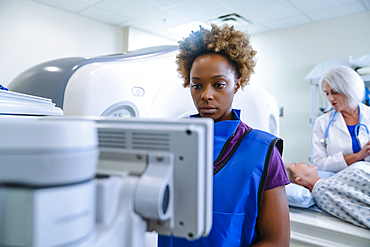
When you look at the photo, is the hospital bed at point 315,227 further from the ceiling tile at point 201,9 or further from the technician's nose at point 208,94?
the ceiling tile at point 201,9

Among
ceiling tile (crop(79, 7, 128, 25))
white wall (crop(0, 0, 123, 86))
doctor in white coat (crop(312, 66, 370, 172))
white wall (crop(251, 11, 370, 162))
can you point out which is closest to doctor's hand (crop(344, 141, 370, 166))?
doctor in white coat (crop(312, 66, 370, 172))

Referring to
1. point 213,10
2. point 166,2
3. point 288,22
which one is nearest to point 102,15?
point 166,2

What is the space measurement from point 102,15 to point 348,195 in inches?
122

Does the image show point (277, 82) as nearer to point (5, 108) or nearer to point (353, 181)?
point (353, 181)

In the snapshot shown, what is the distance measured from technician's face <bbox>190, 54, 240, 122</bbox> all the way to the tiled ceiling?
225cm

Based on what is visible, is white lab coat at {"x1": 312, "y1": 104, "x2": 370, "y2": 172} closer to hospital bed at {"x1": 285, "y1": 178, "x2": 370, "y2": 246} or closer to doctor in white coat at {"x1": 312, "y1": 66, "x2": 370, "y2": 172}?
doctor in white coat at {"x1": 312, "y1": 66, "x2": 370, "y2": 172}

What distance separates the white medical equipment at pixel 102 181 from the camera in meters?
0.26

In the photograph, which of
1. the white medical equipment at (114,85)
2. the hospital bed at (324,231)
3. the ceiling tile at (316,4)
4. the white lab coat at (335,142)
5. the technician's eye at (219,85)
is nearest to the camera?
the technician's eye at (219,85)

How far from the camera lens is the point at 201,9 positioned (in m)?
2.90

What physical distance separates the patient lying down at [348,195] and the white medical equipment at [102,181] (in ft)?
3.23

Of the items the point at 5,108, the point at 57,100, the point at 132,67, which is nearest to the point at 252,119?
the point at 132,67

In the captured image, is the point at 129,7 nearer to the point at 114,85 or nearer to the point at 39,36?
the point at 39,36

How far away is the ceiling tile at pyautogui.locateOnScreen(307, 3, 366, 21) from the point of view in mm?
2814

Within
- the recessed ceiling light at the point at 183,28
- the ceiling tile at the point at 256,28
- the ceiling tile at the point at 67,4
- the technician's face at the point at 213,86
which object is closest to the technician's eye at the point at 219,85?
the technician's face at the point at 213,86
